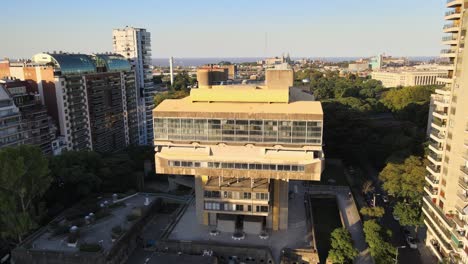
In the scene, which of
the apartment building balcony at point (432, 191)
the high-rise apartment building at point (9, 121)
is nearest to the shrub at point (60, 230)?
the high-rise apartment building at point (9, 121)

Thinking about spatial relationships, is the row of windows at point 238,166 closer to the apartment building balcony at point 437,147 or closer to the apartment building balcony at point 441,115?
the apartment building balcony at point 437,147

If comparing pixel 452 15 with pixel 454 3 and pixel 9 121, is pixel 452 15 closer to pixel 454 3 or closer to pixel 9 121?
pixel 454 3

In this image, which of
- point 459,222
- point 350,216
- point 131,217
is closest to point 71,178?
point 131,217

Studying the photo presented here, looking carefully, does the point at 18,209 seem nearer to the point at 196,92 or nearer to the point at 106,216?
the point at 106,216

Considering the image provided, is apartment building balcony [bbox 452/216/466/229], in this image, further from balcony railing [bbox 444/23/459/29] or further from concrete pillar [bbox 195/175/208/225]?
concrete pillar [bbox 195/175/208/225]

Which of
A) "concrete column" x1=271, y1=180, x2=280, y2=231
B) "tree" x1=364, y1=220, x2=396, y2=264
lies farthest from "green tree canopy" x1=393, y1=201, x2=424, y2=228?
"concrete column" x1=271, y1=180, x2=280, y2=231

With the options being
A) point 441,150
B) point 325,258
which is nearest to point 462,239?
point 441,150
